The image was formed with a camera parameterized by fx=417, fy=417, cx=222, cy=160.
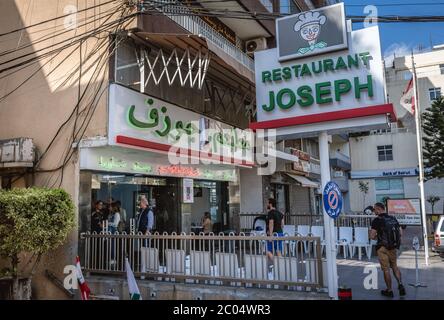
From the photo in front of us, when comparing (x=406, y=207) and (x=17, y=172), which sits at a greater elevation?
(x=17, y=172)

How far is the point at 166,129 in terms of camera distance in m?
12.4

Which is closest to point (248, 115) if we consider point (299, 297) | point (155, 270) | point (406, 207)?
point (406, 207)

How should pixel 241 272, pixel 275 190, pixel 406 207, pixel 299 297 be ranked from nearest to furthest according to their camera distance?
pixel 299 297, pixel 241 272, pixel 406 207, pixel 275 190

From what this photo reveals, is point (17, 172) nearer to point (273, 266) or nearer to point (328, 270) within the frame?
point (273, 266)

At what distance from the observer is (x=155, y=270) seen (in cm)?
888

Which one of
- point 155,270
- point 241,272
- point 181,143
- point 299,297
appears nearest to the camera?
point 299,297

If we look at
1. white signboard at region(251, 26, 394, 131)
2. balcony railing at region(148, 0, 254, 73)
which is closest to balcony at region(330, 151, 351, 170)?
balcony railing at region(148, 0, 254, 73)

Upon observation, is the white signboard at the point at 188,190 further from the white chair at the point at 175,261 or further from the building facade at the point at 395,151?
the building facade at the point at 395,151

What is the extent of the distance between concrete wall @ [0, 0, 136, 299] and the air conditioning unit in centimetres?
882

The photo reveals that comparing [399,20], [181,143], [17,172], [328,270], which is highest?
[399,20]

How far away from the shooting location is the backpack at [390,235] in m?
8.73

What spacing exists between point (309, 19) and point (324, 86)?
1.53 metres

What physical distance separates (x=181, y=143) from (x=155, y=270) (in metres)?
5.12

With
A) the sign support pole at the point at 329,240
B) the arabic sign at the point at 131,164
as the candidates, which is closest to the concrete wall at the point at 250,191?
the arabic sign at the point at 131,164
